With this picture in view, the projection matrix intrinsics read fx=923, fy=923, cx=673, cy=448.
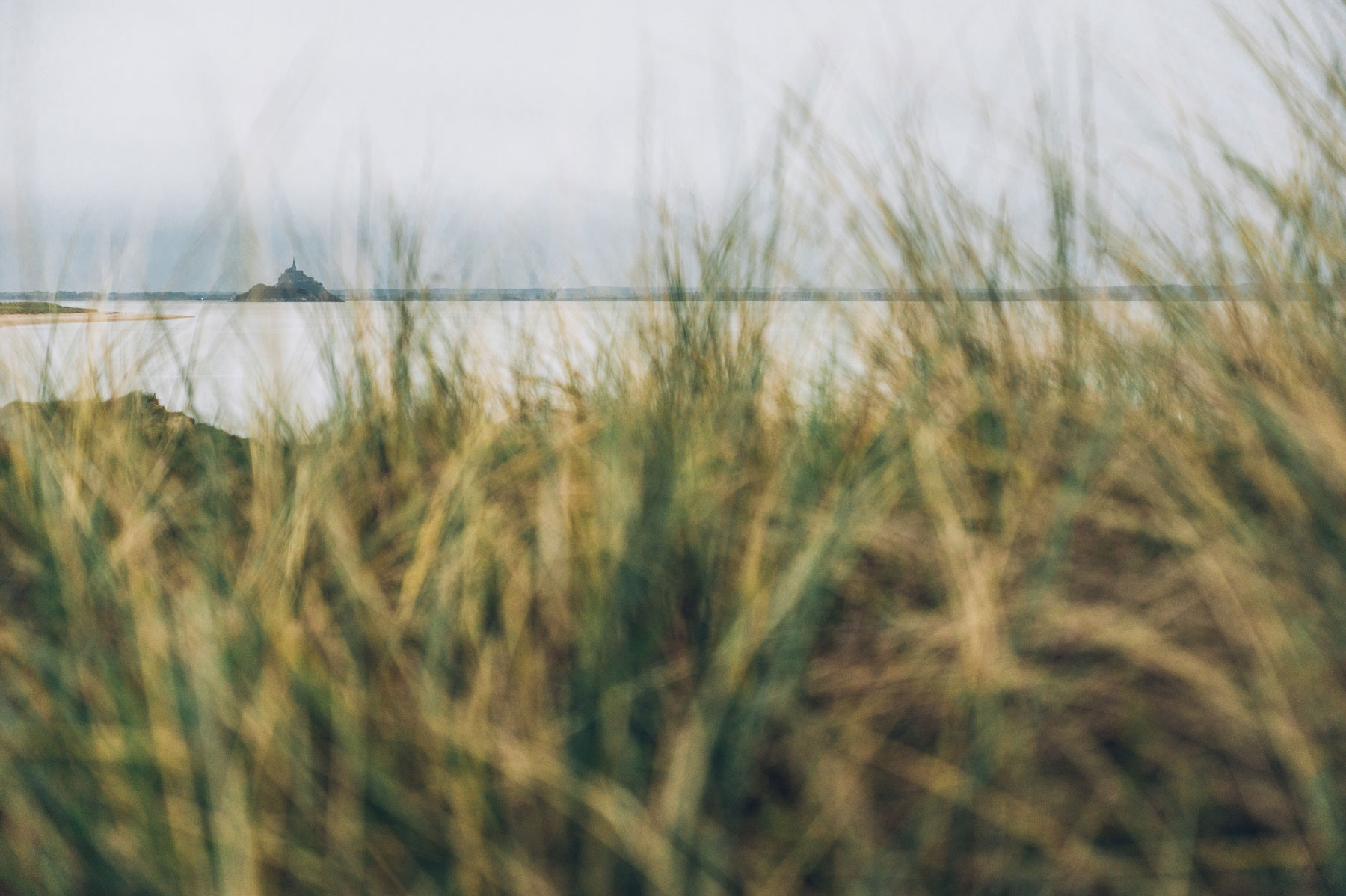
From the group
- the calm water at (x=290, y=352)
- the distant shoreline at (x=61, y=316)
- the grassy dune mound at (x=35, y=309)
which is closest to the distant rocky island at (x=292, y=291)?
the calm water at (x=290, y=352)

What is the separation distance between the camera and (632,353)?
1733 mm

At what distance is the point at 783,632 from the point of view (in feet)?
3.13

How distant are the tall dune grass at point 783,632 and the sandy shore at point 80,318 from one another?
38 cm

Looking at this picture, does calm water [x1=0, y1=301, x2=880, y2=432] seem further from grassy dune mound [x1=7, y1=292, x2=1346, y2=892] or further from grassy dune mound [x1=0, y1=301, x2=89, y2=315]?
grassy dune mound [x1=7, y1=292, x2=1346, y2=892]

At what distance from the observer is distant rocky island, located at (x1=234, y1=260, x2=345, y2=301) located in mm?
1397

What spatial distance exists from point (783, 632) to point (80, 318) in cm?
165

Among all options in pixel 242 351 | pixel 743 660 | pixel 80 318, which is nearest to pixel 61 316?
pixel 80 318

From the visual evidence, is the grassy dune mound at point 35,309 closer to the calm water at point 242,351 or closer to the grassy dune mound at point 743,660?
the calm water at point 242,351

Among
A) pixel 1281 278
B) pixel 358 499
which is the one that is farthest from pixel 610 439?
pixel 1281 278

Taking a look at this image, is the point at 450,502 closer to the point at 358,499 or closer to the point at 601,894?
the point at 358,499

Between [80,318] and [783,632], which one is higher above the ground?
[80,318]

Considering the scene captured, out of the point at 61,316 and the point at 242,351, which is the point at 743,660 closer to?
the point at 242,351

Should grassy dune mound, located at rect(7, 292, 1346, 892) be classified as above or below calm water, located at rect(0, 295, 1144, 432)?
below

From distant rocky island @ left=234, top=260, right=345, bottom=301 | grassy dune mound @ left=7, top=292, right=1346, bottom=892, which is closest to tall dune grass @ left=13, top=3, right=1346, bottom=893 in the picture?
grassy dune mound @ left=7, top=292, right=1346, bottom=892
